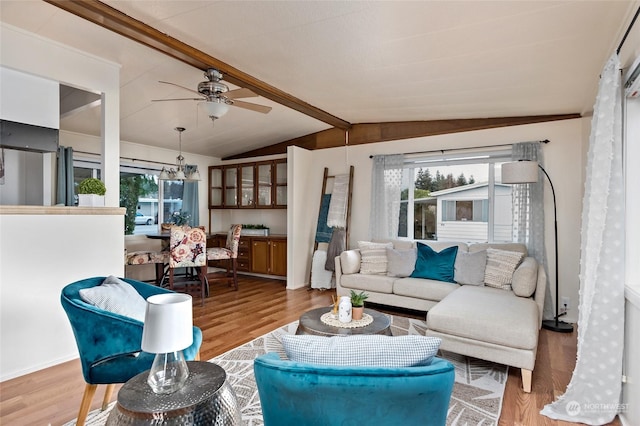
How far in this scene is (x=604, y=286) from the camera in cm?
208

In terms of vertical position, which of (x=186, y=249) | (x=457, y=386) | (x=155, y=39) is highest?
(x=155, y=39)

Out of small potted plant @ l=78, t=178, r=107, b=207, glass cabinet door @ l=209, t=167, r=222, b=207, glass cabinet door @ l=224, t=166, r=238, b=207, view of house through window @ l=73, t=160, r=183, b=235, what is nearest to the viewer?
small potted plant @ l=78, t=178, r=107, b=207

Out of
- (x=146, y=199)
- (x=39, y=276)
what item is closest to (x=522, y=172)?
(x=39, y=276)

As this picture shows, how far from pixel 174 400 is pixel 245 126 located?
483 cm

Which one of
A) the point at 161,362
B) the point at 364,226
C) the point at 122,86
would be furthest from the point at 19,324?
the point at 364,226

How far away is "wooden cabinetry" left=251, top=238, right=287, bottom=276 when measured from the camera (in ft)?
20.0

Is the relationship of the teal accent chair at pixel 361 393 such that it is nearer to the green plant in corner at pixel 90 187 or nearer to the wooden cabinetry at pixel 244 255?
the green plant in corner at pixel 90 187

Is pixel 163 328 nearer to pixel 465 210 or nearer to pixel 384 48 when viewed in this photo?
pixel 384 48

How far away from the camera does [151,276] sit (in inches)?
237

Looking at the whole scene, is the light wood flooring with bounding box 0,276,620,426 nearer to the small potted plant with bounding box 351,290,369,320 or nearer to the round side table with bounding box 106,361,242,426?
the small potted plant with bounding box 351,290,369,320

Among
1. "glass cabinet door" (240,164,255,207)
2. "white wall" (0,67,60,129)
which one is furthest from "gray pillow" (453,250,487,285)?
"white wall" (0,67,60,129)

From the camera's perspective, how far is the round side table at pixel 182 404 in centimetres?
108

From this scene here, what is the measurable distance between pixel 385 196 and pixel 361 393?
448cm

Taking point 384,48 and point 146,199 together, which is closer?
point 384,48
